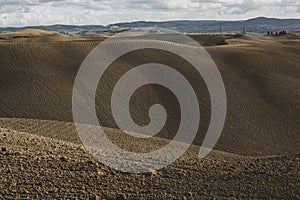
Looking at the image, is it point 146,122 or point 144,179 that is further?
point 146,122

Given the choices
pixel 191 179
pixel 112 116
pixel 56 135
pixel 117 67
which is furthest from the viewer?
pixel 117 67

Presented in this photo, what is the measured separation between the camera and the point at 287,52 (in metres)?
43.4

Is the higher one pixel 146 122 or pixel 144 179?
pixel 144 179

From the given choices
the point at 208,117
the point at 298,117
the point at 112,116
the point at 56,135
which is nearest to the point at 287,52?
the point at 298,117

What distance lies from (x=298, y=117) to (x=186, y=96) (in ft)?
23.7

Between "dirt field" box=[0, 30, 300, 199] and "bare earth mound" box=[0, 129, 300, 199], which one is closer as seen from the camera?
"bare earth mound" box=[0, 129, 300, 199]

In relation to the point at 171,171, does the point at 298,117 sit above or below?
below

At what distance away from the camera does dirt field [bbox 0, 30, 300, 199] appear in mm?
9062

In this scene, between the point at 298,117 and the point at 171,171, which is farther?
the point at 298,117

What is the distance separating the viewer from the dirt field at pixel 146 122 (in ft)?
29.7

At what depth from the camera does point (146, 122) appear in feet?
77.3

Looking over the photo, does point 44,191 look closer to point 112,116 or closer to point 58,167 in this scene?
point 58,167

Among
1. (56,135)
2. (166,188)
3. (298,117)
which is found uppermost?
(166,188)

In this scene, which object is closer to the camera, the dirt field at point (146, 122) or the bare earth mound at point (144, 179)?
the bare earth mound at point (144, 179)
